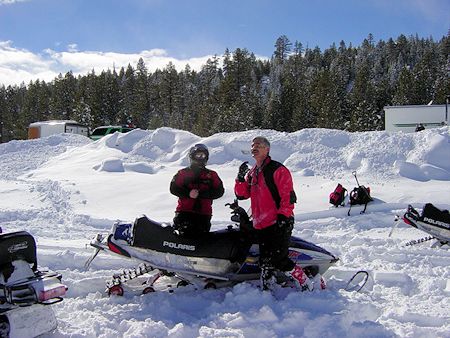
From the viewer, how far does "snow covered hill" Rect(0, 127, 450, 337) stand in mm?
3795

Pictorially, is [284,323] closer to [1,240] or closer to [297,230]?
[1,240]

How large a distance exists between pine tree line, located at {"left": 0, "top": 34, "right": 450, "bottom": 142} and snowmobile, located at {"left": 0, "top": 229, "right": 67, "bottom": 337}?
46541 millimetres

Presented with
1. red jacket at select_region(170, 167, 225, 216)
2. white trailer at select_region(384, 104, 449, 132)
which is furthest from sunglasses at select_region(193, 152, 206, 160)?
white trailer at select_region(384, 104, 449, 132)

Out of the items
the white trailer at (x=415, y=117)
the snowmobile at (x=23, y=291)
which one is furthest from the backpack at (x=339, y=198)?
the white trailer at (x=415, y=117)

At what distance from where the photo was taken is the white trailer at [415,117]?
22.7 metres

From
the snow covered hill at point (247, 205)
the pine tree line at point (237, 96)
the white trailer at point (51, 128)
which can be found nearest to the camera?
the snow covered hill at point (247, 205)

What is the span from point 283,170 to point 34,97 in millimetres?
76449

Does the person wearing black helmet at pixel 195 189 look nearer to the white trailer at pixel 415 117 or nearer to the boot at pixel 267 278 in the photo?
the boot at pixel 267 278

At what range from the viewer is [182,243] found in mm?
4570

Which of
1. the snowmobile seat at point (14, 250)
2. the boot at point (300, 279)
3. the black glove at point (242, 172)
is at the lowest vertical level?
the boot at point (300, 279)

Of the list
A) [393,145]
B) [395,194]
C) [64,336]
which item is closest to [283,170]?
[64,336]

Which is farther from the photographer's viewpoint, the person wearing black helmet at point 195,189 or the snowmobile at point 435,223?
the snowmobile at point 435,223

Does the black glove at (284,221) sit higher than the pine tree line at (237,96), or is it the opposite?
the pine tree line at (237,96)

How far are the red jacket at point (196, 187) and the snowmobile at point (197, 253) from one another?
233mm
